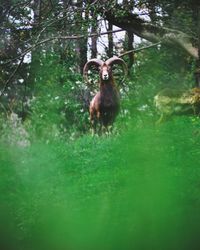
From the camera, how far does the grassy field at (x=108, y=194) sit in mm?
1618


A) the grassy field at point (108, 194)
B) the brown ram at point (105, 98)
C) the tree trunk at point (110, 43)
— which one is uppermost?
the tree trunk at point (110, 43)

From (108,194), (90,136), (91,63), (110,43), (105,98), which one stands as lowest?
(108,194)

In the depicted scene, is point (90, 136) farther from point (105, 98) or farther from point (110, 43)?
point (110, 43)

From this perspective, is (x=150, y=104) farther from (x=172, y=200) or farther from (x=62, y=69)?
(x=172, y=200)

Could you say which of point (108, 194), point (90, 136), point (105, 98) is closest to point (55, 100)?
point (90, 136)

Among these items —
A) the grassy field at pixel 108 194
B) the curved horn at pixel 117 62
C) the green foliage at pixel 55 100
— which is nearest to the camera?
the grassy field at pixel 108 194

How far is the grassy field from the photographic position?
162cm

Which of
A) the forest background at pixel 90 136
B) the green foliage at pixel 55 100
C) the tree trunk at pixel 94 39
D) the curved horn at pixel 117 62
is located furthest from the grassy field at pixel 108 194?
the tree trunk at pixel 94 39

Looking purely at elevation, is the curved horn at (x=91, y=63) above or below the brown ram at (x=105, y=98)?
above

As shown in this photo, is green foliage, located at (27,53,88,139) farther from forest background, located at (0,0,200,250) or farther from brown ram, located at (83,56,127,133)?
brown ram, located at (83,56,127,133)

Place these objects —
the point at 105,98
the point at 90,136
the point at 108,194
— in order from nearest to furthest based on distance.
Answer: the point at 108,194 < the point at 90,136 < the point at 105,98

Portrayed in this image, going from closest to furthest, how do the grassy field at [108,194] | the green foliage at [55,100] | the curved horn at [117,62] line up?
the grassy field at [108,194]
the green foliage at [55,100]
the curved horn at [117,62]

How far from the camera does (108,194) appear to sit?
208 centimetres

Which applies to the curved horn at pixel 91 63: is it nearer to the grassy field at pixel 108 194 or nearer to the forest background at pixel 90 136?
the forest background at pixel 90 136
